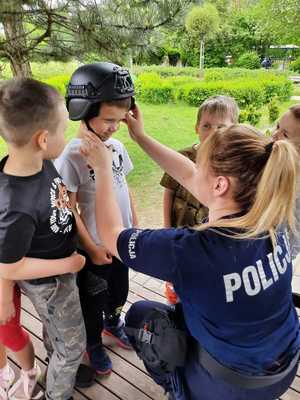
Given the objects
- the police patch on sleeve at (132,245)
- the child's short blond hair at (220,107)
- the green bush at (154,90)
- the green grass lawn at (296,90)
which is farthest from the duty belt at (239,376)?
the green grass lawn at (296,90)

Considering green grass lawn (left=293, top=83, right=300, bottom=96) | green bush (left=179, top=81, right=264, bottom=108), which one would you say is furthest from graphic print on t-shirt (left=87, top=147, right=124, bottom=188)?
green grass lawn (left=293, top=83, right=300, bottom=96)

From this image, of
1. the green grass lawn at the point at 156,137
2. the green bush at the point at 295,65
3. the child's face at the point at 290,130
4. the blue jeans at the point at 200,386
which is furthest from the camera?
the green bush at the point at 295,65

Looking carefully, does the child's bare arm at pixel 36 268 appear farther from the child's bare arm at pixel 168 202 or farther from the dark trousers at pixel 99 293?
the child's bare arm at pixel 168 202

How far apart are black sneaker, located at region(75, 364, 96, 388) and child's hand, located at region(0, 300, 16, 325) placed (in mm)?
505

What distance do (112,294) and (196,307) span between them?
2.66ft

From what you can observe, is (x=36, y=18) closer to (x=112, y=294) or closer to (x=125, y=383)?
(x=112, y=294)

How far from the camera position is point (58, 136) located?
3.53ft

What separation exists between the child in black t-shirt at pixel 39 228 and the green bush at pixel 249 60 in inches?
484

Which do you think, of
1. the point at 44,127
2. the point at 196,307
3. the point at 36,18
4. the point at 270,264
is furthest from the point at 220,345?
the point at 36,18

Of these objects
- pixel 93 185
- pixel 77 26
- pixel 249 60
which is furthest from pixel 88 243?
pixel 249 60

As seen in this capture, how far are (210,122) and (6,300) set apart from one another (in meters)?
1.04

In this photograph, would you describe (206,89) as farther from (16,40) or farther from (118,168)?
(118,168)

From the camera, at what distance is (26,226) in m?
0.97

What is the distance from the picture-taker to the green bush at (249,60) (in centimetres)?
1199
